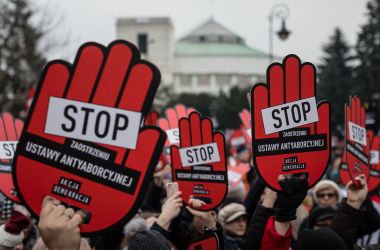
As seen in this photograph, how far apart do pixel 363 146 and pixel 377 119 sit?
10286 millimetres

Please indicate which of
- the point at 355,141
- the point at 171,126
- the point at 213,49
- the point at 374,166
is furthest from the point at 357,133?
the point at 213,49

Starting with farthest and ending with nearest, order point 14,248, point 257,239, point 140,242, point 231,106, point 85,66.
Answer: point 231,106 < point 14,248 < point 257,239 < point 140,242 < point 85,66

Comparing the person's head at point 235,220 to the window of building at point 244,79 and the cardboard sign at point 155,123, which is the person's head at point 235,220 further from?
the window of building at point 244,79

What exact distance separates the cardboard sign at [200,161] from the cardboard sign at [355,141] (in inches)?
28.9

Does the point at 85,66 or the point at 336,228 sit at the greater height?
the point at 85,66

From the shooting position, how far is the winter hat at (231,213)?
4.27 metres

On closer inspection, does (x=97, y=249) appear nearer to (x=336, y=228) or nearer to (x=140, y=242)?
(x=140, y=242)

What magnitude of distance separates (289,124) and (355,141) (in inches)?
32.3

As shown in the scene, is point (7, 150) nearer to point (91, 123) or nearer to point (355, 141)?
point (91, 123)

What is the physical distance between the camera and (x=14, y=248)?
129 inches

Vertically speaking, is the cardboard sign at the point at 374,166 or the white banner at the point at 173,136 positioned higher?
the white banner at the point at 173,136

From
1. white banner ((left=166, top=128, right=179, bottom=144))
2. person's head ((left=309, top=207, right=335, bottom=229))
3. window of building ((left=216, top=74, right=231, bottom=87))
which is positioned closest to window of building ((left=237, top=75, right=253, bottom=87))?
window of building ((left=216, top=74, right=231, bottom=87))

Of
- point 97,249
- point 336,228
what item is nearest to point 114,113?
point 97,249

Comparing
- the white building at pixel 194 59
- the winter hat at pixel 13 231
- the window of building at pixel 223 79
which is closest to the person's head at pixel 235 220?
the winter hat at pixel 13 231
